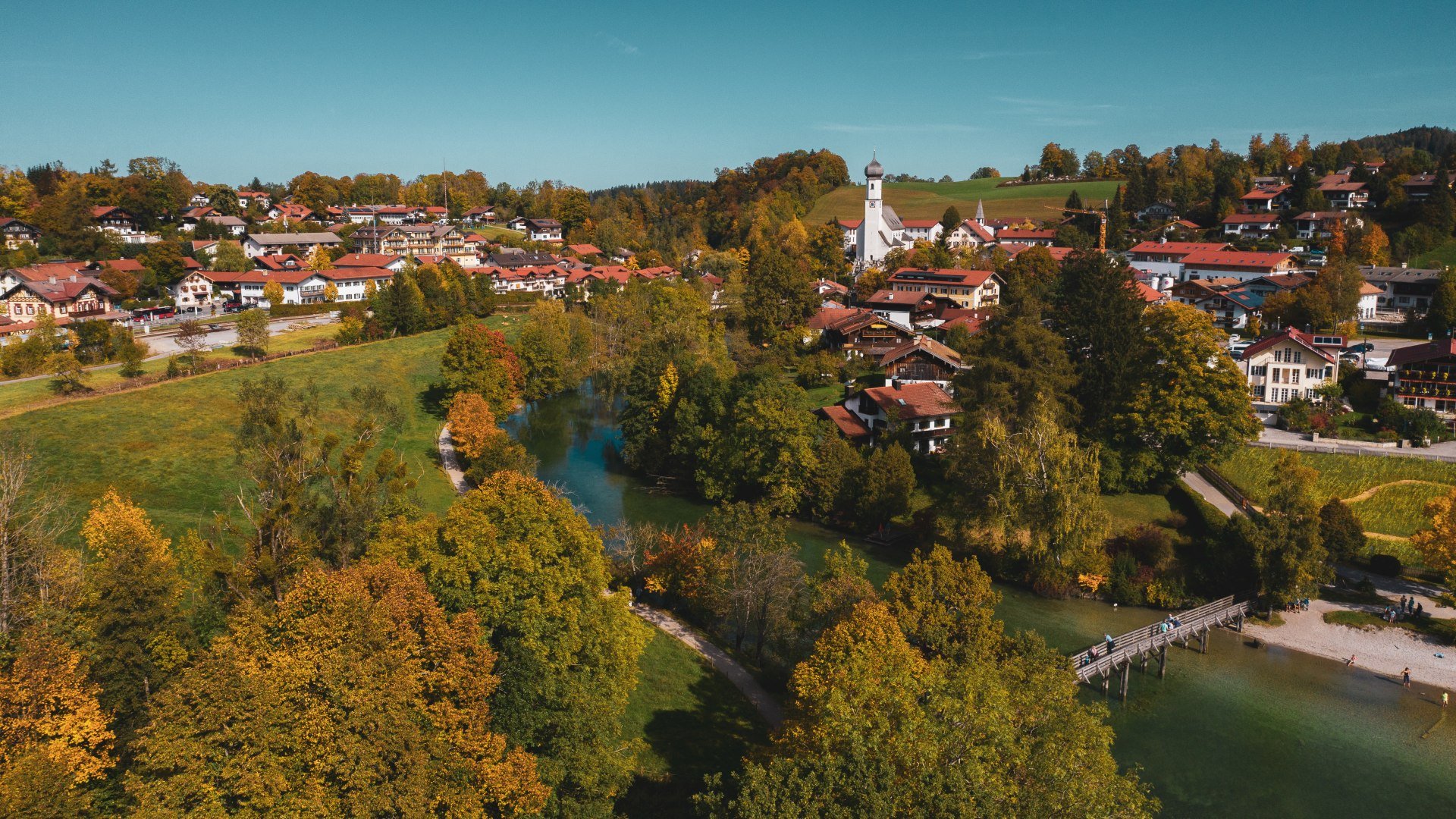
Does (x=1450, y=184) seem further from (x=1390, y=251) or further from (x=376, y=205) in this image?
(x=376, y=205)

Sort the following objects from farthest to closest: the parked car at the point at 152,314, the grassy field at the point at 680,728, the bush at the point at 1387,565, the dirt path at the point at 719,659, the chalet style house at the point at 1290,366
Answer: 1. the parked car at the point at 152,314
2. the chalet style house at the point at 1290,366
3. the bush at the point at 1387,565
4. the dirt path at the point at 719,659
5. the grassy field at the point at 680,728

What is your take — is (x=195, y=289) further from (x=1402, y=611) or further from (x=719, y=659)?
(x=1402, y=611)

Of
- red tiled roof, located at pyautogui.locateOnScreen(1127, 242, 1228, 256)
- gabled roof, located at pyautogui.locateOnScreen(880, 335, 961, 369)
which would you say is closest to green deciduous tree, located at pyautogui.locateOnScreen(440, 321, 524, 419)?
gabled roof, located at pyautogui.locateOnScreen(880, 335, 961, 369)

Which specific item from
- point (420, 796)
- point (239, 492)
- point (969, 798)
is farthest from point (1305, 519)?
point (239, 492)

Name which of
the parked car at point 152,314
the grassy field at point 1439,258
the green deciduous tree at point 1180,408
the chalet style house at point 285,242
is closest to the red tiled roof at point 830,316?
the green deciduous tree at point 1180,408

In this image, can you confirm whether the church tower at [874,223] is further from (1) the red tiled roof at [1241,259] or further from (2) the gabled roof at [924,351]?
(2) the gabled roof at [924,351]

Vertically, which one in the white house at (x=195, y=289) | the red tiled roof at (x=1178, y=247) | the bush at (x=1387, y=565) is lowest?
the bush at (x=1387, y=565)
